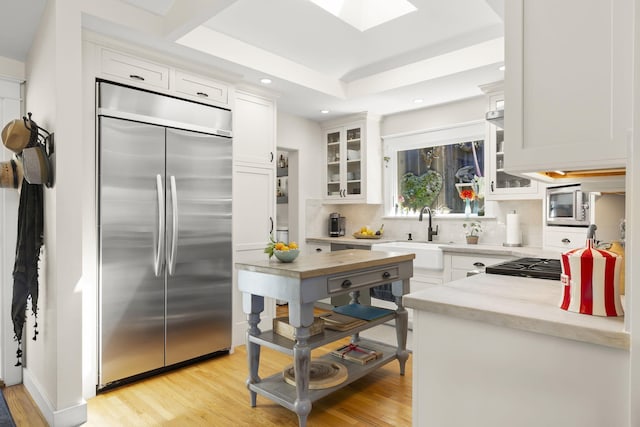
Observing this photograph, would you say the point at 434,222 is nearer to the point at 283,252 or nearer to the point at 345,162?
the point at 345,162

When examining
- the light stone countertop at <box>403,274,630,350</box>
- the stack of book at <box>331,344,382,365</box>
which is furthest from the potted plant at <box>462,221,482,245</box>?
the light stone countertop at <box>403,274,630,350</box>

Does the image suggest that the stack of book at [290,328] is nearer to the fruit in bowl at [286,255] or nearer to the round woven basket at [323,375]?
the round woven basket at [323,375]

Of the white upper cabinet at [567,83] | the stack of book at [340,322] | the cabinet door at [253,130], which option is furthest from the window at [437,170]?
the white upper cabinet at [567,83]

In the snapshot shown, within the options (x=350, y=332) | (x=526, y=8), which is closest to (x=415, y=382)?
(x=350, y=332)

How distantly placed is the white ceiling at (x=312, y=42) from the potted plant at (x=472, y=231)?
1390mm

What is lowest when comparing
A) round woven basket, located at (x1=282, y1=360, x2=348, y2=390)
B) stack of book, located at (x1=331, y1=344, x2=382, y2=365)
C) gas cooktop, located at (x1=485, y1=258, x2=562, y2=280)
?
round woven basket, located at (x1=282, y1=360, x2=348, y2=390)

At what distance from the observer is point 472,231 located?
419 centimetres

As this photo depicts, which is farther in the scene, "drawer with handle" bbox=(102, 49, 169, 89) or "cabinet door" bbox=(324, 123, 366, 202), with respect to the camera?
"cabinet door" bbox=(324, 123, 366, 202)

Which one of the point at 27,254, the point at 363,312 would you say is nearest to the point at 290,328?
the point at 363,312

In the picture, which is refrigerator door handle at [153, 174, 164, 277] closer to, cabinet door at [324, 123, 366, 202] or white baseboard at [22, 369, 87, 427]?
white baseboard at [22, 369, 87, 427]

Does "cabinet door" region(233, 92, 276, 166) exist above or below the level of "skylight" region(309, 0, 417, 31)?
below

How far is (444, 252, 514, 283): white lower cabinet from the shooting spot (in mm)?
3520

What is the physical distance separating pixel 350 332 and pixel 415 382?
1147 mm

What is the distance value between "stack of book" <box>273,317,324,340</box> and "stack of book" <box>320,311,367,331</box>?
0.28ft
